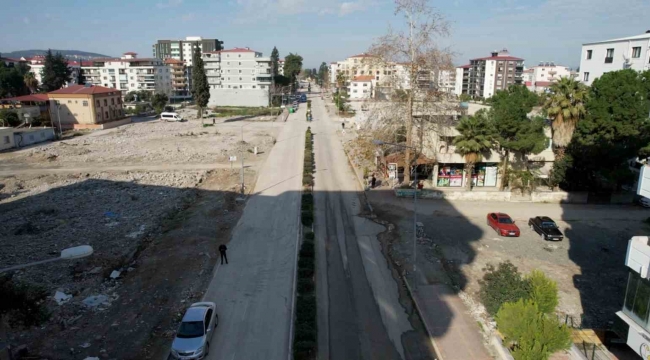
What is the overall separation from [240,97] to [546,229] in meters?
95.8

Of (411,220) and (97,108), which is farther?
(97,108)

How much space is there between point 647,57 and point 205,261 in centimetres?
4537

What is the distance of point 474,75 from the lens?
433 feet

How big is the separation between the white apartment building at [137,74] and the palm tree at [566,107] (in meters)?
112

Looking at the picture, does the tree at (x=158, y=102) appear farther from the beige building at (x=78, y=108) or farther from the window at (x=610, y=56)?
the window at (x=610, y=56)

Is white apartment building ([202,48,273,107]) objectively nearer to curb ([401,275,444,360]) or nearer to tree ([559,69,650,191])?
tree ([559,69,650,191])

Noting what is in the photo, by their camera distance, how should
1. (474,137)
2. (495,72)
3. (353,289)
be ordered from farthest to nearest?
(495,72)
(474,137)
(353,289)

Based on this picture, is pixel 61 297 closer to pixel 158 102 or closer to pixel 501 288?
pixel 501 288

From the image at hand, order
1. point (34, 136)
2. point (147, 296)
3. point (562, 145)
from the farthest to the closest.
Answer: point (34, 136) < point (562, 145) < point (147, 296)

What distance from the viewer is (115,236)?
27.5 metres

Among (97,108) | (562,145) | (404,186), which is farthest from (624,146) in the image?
(97,108)

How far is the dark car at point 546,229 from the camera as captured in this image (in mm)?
27516

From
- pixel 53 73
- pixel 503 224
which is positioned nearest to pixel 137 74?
pixel 53 73

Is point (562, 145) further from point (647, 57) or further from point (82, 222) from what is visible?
point (82, 222)
